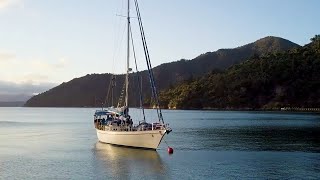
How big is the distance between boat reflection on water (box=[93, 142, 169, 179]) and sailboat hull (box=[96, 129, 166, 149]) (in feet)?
2.31

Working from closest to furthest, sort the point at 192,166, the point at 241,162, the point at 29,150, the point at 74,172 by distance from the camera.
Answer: the point at 74,172, the point at 192,166, the point at 241,162, the point at 29,150

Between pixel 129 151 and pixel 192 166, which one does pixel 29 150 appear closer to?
pixel 129 151

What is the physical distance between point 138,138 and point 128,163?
A: 342 inches

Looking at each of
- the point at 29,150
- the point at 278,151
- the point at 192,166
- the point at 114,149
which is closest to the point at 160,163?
the point at 192,166

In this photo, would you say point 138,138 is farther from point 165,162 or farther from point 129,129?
point 165,162

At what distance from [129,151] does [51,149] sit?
548 inches

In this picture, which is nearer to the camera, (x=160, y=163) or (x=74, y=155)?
(x=160, y=163)

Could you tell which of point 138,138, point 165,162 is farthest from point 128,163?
point 138,138

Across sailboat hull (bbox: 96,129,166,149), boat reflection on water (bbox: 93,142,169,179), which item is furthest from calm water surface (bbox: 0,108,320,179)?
sailboat hull (bbox: 96,129,166,149)

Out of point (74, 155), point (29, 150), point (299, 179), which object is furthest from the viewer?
point (29, 150)

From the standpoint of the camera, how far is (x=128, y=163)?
47062mm

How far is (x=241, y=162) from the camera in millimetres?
48188

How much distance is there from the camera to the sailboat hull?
53.8 metres

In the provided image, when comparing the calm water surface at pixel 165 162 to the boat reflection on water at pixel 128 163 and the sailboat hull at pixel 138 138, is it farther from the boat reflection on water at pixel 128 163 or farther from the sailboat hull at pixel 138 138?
the sailboat hull at pixel 138 138
